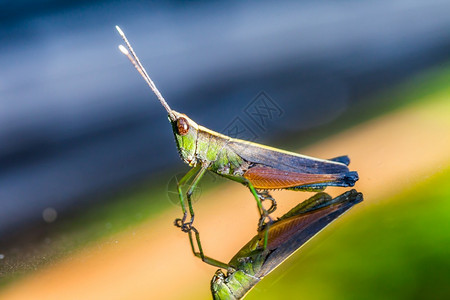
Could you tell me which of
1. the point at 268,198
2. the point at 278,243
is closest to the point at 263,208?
the point at 268,198

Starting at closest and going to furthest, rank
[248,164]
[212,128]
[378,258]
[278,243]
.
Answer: [378,258]
[278,243]
[248,164]
[212,128]

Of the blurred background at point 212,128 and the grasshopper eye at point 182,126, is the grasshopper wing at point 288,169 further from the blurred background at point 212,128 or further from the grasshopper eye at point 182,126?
the grasshopper eye at point 182,126

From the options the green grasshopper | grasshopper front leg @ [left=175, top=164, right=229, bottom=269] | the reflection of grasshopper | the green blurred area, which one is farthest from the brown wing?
the green blurred area

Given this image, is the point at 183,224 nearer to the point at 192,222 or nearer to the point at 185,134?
the point at 192,222

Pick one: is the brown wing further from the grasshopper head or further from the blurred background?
the grasshopper head

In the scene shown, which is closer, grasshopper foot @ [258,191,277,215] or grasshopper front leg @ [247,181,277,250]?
grasshopper front leg @ [247,181,277,250]

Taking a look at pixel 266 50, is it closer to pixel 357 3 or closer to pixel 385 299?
pixel 357 3

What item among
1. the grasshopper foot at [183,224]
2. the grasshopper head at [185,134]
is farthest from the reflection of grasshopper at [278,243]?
the grasshopper head at [185,134]

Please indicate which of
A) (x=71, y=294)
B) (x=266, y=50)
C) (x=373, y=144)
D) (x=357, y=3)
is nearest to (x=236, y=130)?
(x=373, y=144)
